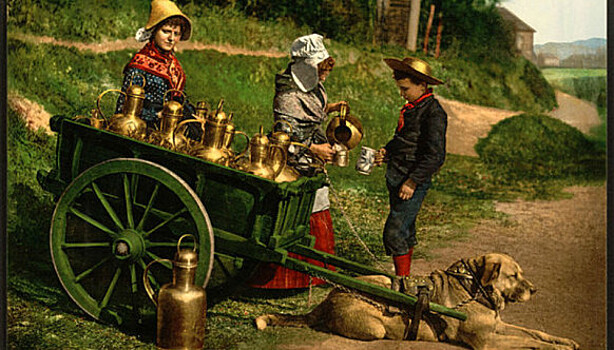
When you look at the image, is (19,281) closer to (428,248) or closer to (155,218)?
(155,218)

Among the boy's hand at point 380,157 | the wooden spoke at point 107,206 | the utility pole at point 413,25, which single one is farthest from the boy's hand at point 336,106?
the wooden spoke at point 107,206

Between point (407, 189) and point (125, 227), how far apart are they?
1945mm

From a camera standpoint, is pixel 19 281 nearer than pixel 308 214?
No

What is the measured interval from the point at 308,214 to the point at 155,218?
3.29 feet

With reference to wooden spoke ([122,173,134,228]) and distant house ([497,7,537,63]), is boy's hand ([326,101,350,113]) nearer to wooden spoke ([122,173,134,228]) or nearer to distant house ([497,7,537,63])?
distant house ([497,7,537,63])

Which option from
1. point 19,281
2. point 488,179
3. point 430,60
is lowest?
point 19,281

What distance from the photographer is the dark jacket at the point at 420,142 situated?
5461 millimetres

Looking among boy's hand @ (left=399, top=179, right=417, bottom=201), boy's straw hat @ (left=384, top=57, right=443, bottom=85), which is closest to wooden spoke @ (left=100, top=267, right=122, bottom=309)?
boy's hand @ (left=399, top=179, right=417, bottom=201)

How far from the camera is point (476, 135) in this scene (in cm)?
613

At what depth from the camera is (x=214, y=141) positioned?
199 inches

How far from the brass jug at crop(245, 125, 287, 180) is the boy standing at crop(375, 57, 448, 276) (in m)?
0.87

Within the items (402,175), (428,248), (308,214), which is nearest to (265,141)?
(308,214)

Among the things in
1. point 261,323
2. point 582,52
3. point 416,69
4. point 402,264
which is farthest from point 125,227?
point 582,52

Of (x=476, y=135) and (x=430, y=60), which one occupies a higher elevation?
(x=430, y=60)
